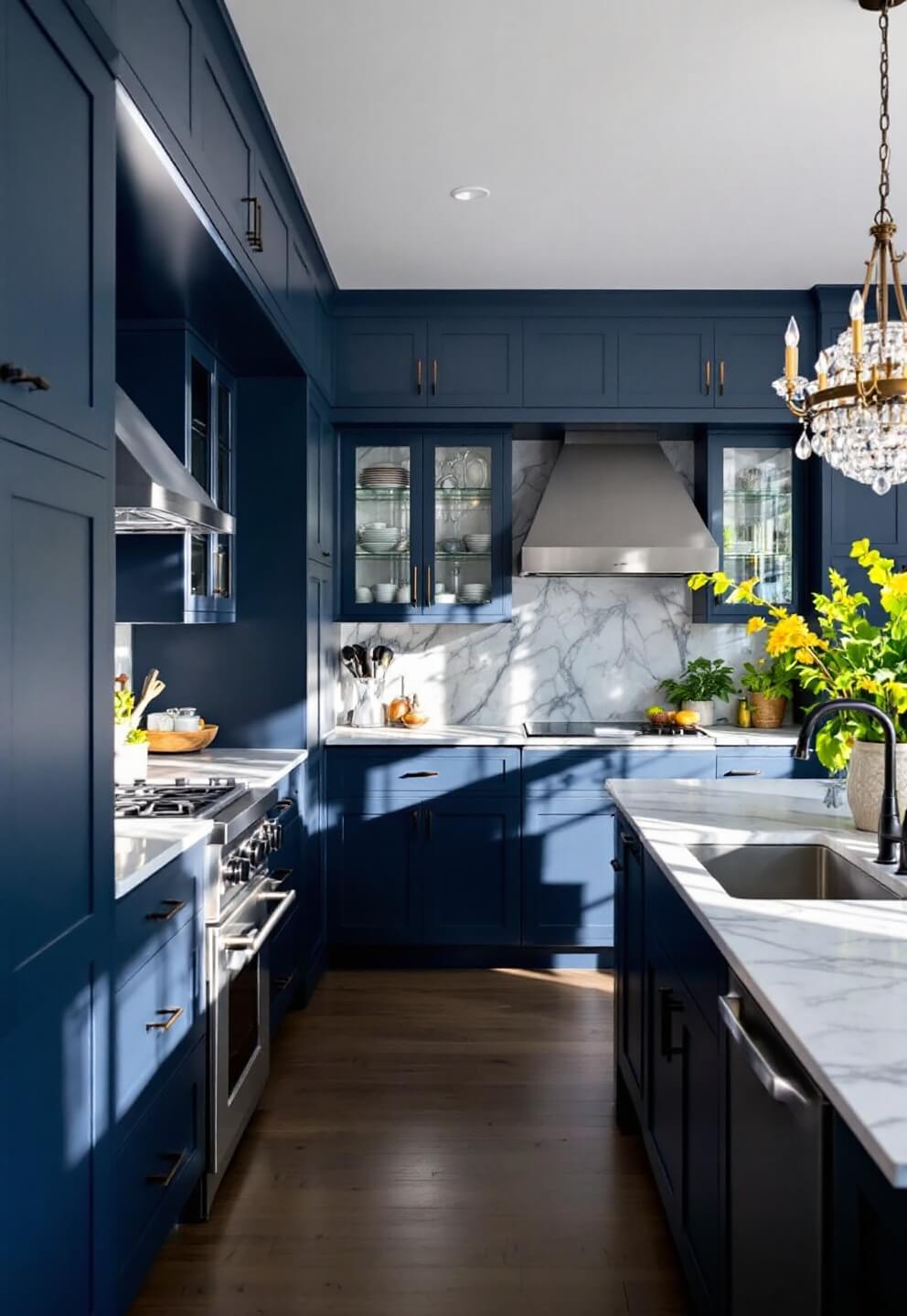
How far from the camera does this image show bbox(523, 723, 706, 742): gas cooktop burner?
4398mm

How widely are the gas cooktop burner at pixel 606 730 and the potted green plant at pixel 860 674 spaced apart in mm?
1886

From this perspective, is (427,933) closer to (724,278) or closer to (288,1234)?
(288,1234)

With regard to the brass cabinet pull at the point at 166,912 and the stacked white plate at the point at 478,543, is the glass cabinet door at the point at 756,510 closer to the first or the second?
the stacked white plate at the point at 478,543

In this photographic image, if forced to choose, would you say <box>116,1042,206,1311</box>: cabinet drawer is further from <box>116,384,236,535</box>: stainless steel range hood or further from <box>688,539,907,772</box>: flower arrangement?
<box>688,539,907,772</box>: flower arrangement

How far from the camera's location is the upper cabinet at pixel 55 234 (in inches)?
55.7

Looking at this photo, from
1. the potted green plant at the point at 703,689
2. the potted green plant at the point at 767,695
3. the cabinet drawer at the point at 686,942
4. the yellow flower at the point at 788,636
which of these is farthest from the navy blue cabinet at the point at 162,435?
the potted green plant at the point at 767,695

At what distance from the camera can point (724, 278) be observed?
4312 millimetres

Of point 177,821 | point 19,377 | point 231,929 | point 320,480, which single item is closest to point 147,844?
point 177,821

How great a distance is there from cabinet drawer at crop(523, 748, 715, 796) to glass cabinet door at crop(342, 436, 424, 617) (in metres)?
0.90

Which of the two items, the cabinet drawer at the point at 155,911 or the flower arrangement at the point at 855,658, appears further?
the flower arrangement at the point at 855,658

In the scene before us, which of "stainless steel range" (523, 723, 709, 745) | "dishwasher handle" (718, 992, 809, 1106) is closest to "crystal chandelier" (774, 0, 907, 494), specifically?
"dishwasher handle" (718, 992, 809, 1106)

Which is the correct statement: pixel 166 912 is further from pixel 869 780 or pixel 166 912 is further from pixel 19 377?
pixel 869 780

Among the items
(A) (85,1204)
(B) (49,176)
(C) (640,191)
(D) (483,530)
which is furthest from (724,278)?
(A) (85,1204)

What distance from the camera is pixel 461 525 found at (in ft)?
15.3
